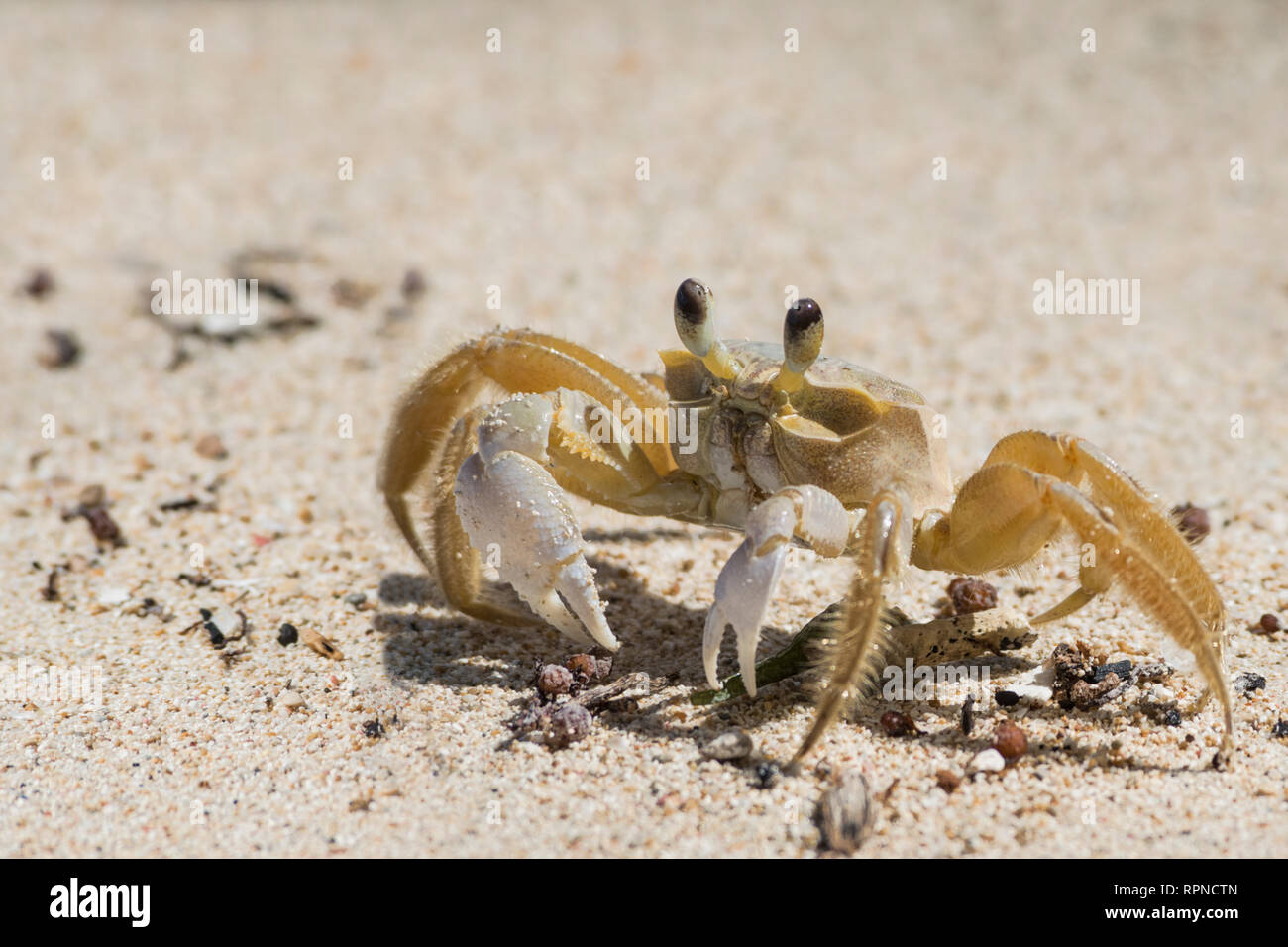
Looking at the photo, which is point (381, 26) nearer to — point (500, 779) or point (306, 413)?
point (306, 413)

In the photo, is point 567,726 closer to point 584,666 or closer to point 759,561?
point 584,666

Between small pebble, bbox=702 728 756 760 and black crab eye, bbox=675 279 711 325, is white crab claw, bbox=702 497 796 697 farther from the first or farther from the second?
black crab eye, bbox=675 279 711 325

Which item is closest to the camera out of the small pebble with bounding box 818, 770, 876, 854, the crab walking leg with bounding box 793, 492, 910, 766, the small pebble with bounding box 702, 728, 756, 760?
the small pebble with bounding box 818, 770, 876, 854

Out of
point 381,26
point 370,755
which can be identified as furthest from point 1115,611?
point 381,26

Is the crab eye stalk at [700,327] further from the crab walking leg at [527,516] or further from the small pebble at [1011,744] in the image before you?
the small pebble at [1011,744]

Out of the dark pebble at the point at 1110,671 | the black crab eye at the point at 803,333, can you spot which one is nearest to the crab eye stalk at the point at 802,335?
the black crab eye at the point at 803,333

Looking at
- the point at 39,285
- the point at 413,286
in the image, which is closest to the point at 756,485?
the point at 413,286

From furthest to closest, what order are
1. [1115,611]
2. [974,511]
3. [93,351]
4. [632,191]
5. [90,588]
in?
[632,191] < [93,351] < [90,588] < [1115,611] < [974,511]

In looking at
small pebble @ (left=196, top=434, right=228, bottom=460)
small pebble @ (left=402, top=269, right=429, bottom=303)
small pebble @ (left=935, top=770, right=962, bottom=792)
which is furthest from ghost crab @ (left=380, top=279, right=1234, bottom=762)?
small pebble @ (left=402, top=269, right=429, bottom=303)
